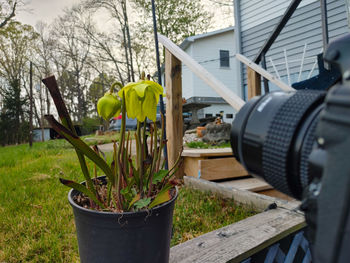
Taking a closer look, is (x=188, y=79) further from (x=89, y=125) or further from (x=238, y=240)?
(x=238, y=240)

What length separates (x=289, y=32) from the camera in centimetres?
452

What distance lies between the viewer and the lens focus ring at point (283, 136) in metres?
0.40

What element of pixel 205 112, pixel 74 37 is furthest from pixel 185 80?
pixel 74 37

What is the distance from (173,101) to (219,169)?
60 cm

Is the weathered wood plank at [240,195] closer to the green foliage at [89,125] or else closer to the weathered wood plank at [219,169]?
the weathered wood plank at [219,169]

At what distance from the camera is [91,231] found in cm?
67

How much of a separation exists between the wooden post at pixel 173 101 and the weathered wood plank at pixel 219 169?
8.5 inches

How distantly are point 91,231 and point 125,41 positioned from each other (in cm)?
1176

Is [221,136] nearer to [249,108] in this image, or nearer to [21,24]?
[249,108]

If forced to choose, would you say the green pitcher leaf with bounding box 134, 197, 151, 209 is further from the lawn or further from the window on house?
the window on house

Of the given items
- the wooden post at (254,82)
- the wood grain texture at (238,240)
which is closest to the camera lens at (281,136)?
the wood grain texture at (238,240)

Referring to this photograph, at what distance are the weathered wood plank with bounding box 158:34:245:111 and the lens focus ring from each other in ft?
2.41

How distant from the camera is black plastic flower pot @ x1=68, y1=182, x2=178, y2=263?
0.65 meters

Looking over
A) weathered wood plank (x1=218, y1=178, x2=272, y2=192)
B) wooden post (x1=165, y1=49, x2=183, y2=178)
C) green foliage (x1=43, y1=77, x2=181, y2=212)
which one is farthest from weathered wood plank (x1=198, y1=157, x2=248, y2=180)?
green foliage (x1=43, y1=77, x2=181, y2=212)
